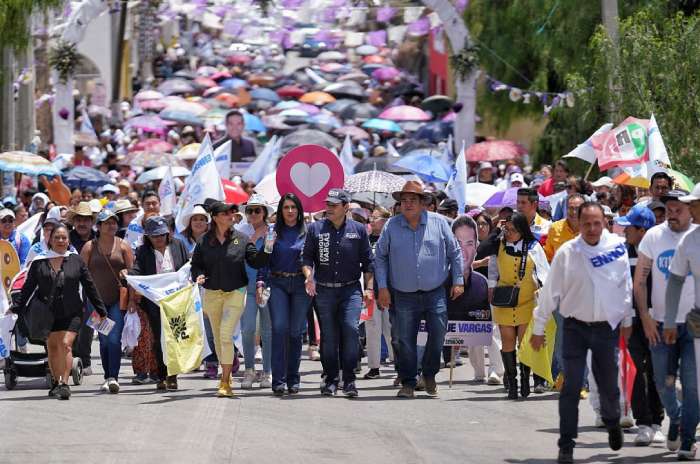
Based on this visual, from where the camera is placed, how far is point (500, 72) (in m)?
32.8

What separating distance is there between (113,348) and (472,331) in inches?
126

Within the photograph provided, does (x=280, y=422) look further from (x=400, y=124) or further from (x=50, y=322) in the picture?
(x=400, y=124)

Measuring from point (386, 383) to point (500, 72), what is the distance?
18.4 m

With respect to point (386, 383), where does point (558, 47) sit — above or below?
above

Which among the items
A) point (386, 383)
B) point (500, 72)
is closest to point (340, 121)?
point (500, 72)

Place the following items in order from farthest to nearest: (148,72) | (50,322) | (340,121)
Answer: (148,72) → (340,121) → (50,322)

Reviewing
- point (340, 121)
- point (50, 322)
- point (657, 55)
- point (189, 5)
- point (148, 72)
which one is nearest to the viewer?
point (50, 322)

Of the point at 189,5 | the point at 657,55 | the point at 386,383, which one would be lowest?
the point at 386,383

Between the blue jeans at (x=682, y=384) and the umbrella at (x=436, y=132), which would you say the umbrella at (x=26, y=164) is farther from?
the umbrella at (x=436, y=132)

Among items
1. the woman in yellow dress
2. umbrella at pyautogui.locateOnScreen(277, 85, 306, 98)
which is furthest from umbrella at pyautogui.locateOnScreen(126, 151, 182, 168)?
umbrella at pyautogui.locateOnScreen(277, 85, 306, 98)

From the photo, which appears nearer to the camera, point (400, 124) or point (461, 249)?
point (461, 249)

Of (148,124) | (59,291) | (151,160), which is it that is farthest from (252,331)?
(148,124)

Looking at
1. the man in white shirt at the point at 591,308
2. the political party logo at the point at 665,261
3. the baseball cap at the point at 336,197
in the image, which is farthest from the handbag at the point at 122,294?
the political party logo at the point at 665,261

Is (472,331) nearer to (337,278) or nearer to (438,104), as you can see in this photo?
(337,278)
